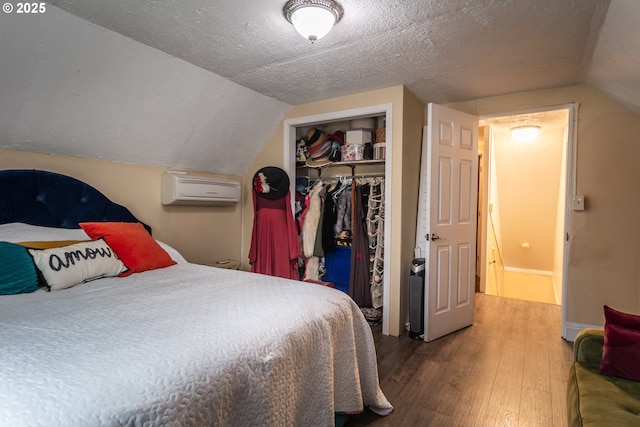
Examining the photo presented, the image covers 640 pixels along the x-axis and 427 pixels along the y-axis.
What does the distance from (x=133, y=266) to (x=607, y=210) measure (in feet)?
12.0

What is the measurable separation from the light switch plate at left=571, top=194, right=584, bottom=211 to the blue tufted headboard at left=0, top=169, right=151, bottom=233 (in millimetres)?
3783

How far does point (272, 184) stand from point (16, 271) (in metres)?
2.21

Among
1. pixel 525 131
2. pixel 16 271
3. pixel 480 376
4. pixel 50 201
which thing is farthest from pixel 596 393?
pixel 525 131

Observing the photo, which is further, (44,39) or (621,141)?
(621,141)

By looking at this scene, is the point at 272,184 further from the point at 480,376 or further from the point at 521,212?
the point at 521,212

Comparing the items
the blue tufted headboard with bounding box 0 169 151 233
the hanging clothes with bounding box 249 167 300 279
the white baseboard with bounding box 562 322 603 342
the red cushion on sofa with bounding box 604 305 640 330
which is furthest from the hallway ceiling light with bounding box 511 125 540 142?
the blue tufted headboard with bounding box 0 169 151 233

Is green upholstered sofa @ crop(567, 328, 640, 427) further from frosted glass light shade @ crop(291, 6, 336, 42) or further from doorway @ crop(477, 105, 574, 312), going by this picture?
doorway @ crop(477, 105, 574, 312)

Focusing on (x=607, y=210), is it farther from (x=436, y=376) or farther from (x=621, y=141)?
(x=436, y=376)

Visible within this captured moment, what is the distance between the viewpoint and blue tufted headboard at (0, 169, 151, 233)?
2.10 meters

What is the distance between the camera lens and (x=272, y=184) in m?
3.52

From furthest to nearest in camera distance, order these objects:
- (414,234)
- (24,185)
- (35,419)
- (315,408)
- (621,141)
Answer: (414,234), (621,141), (24,185), (315,408), (35,419)

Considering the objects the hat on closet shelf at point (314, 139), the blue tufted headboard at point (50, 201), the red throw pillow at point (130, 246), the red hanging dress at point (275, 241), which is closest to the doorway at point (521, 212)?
the hat on closet shelf at point (314, 139)

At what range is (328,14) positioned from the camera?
175cm

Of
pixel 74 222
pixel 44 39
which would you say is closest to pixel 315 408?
pixel 74 222
